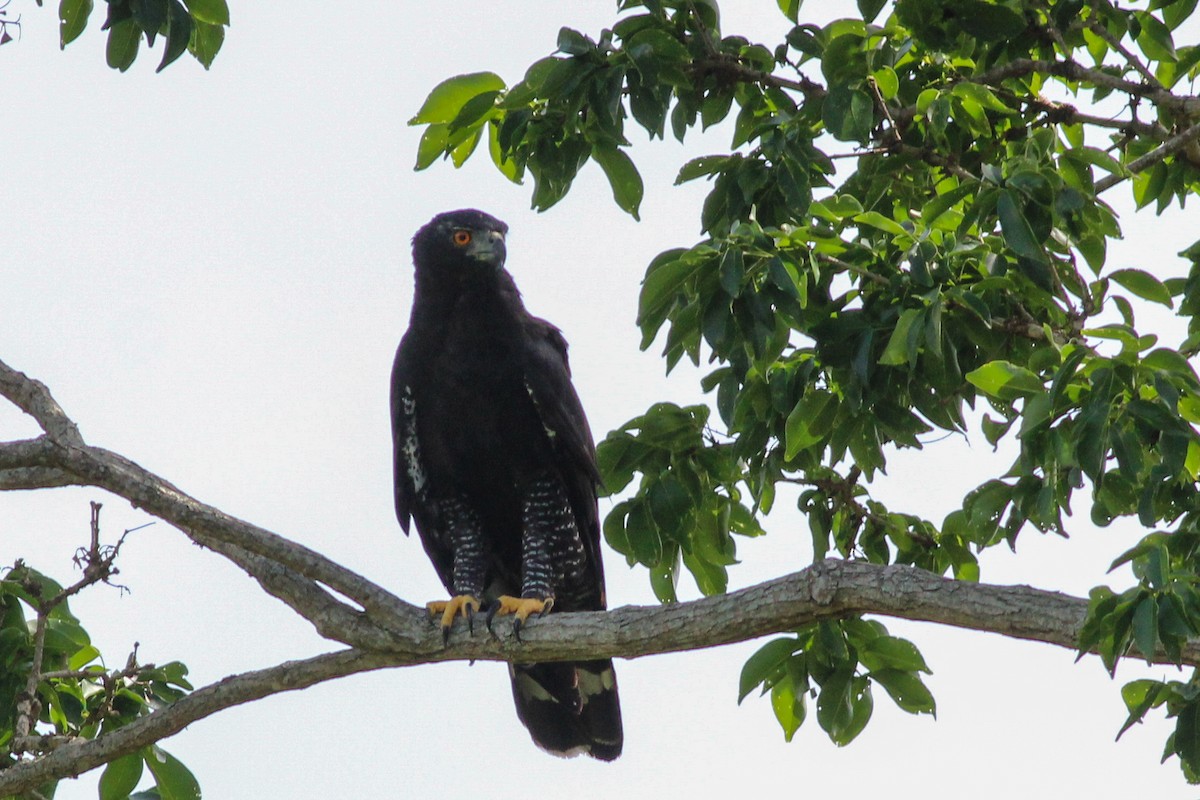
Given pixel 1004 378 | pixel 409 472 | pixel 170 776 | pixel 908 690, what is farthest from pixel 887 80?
pixel 170 776

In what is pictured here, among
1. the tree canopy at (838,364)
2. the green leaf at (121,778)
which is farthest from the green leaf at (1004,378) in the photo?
the green leaf at (121,778)

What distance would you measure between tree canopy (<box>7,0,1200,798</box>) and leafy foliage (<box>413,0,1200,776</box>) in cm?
1

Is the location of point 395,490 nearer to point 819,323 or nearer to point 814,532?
point 814,532

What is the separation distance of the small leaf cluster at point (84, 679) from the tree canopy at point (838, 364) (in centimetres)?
1

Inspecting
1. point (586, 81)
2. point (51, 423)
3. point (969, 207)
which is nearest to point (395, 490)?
point (51, 423)

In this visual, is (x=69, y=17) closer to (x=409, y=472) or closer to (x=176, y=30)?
(x=176, y=30)

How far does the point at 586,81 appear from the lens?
479cm

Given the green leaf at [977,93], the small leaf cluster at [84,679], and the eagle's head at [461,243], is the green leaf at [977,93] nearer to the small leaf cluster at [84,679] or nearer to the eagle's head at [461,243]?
the eagle's head at [461,243]

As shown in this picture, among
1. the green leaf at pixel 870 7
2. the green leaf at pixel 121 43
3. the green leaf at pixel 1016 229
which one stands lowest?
the green leaf at pixel 1016 229

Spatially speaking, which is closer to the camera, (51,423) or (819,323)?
(819,323)

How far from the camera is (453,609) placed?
5.41m

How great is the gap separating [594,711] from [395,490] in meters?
1.45

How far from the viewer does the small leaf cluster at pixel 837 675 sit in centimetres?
519

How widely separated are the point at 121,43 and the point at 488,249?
2504mm
